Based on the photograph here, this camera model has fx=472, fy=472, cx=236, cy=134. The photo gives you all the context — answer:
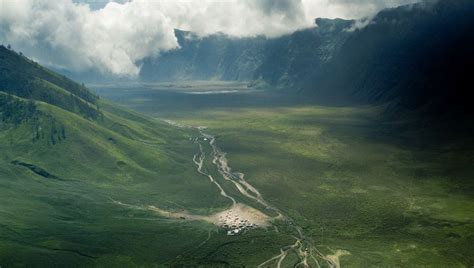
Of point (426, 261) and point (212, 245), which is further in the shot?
point (212, 245)

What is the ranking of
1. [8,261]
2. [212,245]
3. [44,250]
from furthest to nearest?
[212,245]
[44,250]
[8,261]

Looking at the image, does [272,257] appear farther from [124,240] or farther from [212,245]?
[124,240]

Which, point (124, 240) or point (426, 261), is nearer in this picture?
point (426, 261)

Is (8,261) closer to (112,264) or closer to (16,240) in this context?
(16,240)

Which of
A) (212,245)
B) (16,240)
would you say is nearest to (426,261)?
(212,245)

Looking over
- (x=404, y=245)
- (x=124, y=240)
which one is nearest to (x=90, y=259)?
(x=124, y=240)

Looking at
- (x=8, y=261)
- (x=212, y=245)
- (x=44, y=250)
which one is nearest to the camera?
(x=8, y=261)

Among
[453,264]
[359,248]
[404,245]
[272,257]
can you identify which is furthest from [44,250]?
[453,264]

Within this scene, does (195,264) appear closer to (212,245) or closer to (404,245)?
(212,245)
